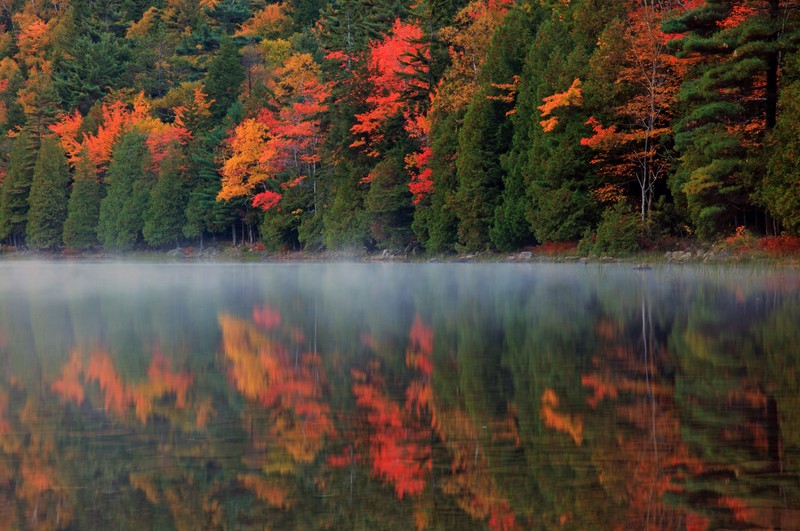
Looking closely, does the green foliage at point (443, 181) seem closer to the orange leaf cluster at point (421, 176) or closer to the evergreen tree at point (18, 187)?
the orange leaf cluster at point (421, 176)

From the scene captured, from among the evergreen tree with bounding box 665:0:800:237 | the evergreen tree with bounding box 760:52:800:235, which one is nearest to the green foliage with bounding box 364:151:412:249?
the evergreen tree with bounding box 665:0:800:237

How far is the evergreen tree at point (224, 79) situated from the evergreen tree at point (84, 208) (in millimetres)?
12483

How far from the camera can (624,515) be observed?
532 cm

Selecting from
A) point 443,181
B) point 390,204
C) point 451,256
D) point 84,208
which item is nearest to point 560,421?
point 451,256

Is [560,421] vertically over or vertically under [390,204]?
under

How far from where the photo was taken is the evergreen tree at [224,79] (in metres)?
93.8

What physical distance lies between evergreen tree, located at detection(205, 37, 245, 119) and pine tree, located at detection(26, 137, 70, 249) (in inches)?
647

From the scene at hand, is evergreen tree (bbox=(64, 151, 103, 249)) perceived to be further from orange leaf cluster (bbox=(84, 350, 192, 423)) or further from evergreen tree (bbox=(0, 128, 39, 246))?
orange leaf cluster (bbox=(84, 350, 192, 423))

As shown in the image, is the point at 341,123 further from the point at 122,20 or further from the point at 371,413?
the point at 122,20

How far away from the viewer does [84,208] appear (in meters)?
94.4

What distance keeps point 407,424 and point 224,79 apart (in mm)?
89605

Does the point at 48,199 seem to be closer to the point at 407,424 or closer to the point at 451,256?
the point at 451,256

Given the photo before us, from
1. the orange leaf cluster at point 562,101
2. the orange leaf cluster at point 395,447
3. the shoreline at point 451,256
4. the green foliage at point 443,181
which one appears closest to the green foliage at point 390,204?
the shoreline at point 451,256

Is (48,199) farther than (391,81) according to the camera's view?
Yes
